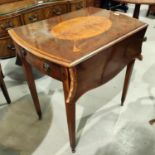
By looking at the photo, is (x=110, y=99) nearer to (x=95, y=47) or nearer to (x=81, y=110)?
(x=81, y=110)

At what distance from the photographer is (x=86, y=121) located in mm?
1701

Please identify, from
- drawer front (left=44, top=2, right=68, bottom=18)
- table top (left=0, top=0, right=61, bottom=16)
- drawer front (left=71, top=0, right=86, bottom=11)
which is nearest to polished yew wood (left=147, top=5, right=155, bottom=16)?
drawer front (left=71, top=0, right=86, bottom=11)

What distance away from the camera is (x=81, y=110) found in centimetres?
182

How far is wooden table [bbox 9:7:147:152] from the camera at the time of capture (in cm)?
101

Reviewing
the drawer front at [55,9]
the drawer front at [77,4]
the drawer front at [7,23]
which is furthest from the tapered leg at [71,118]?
the drawer front at [77,4]

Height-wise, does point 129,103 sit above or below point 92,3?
below

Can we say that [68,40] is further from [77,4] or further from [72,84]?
[77,4]

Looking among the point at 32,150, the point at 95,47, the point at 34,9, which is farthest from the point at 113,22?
the point at 32,150

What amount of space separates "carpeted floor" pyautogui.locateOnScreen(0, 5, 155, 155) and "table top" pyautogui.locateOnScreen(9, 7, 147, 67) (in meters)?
0.82

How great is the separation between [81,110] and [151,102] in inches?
27.2

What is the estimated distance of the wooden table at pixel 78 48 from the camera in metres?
1.01

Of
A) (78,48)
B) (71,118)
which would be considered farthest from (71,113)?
(78,48)

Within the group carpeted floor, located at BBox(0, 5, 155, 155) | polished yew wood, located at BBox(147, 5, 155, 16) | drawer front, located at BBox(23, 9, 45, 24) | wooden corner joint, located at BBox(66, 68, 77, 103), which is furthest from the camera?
polished yew wood, located at BBox(147, 5, 155, 16)

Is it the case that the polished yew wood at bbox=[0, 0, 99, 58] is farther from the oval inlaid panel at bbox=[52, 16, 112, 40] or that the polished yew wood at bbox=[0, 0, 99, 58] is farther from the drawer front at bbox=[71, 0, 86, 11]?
the oval inlaid panel at bbox=[52, 16, 112, 40]
